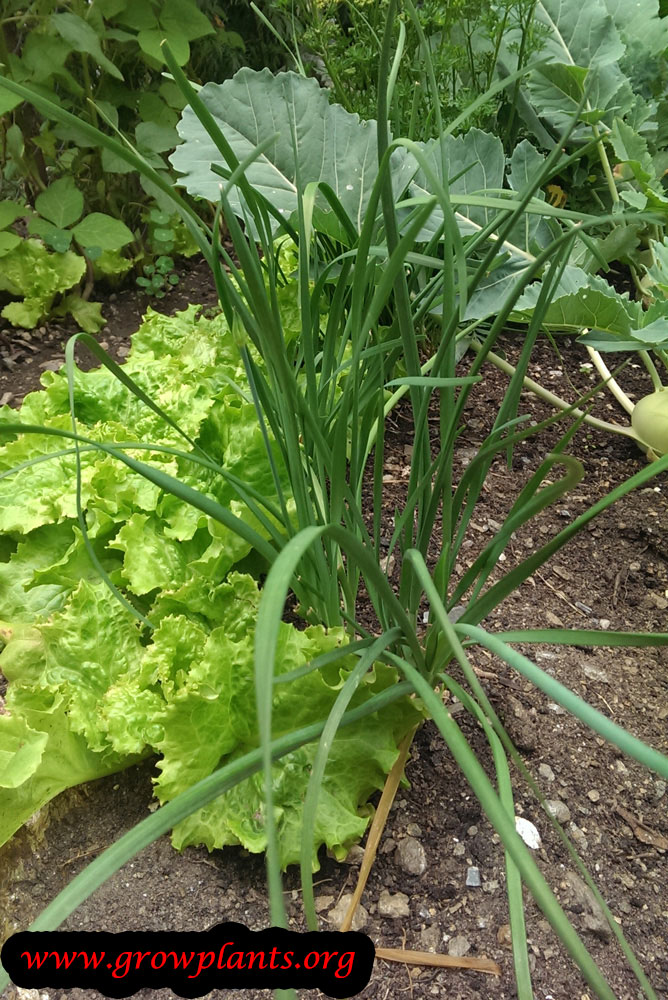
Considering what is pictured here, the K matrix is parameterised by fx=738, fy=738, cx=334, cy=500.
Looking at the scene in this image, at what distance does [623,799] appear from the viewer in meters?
0.99

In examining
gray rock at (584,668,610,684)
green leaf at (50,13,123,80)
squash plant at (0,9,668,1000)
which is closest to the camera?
squash plant at (0,9,668,1000)

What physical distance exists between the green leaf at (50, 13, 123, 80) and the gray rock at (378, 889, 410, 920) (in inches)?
70.7

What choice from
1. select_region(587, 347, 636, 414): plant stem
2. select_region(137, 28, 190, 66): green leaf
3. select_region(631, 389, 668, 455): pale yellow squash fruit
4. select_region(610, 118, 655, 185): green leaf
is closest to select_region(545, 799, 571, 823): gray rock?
select_region(631, 389, 668, 455): pale yellow squash fruit

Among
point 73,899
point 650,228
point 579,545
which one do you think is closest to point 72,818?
point 73,899

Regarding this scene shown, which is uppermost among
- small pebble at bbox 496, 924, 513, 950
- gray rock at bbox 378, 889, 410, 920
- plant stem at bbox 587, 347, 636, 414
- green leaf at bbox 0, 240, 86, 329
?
green leaf at bbox 0, 240, 86, 329

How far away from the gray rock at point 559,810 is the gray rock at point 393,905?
0.74 ft

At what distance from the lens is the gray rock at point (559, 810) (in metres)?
0.97

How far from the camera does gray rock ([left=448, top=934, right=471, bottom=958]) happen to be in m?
0.85

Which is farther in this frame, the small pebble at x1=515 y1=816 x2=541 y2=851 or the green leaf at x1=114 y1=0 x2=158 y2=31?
the green leaf at x1=114 y1=0 x2=158 y2=31

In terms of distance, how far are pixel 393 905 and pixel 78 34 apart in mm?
1934

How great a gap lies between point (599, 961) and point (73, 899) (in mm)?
671

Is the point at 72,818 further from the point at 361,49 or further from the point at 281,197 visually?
the point at 361,49

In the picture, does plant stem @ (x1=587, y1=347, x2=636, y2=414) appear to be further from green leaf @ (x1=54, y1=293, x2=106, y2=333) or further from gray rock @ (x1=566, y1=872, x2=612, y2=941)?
green leaf @ (x1=54, y1=293, x2=106, y2=333)

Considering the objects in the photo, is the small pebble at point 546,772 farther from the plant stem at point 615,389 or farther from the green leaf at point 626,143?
the green leaf at point 626,143
